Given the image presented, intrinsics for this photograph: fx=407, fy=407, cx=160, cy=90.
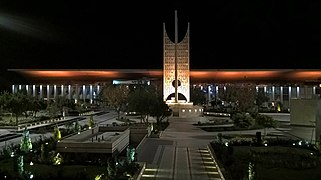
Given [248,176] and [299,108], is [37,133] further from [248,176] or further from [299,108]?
[248,176]

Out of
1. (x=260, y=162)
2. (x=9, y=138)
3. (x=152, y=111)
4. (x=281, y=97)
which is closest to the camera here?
(x=260, y=162)

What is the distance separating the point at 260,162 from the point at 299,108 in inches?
483

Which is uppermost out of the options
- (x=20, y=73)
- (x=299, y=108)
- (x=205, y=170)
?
(x=20, y=73)

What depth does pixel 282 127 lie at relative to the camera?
118 feet

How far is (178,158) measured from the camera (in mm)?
19047

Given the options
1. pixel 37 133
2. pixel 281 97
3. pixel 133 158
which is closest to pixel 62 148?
pixel 133 158

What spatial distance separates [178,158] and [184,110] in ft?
95.6

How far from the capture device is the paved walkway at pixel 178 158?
15.5m

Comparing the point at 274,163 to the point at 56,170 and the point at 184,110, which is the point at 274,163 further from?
the point at 184,110
